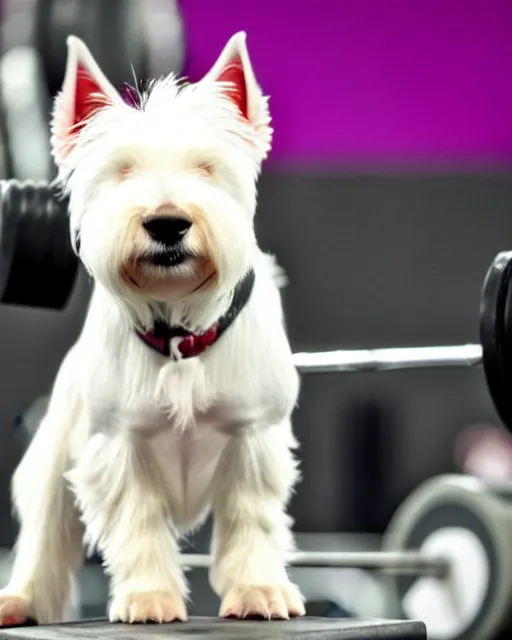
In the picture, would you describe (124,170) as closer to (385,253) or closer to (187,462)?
(187,462)

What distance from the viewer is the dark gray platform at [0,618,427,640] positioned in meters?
0.93

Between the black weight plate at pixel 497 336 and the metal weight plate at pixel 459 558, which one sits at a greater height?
the black weight plate at pixel 497 336

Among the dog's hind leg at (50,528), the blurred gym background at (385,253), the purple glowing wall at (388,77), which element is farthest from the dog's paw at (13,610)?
the blurred gym background at (385,253)

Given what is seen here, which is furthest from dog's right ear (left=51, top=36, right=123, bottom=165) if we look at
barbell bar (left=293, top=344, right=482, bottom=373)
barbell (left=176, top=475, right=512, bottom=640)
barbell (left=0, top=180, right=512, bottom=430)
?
barbell (left=176, top=475, right=512, bottom=640)

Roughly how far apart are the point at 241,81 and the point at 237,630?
45cm

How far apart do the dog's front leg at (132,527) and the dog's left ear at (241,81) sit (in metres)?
Answer: 0.30

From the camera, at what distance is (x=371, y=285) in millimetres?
3152

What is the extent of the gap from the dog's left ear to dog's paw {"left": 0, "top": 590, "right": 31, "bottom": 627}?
0.48 metres

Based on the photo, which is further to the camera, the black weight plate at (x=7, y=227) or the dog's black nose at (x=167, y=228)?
the black weight plate at (x=7, y=227)

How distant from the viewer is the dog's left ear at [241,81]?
0.98 m

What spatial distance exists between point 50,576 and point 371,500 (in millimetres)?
2075

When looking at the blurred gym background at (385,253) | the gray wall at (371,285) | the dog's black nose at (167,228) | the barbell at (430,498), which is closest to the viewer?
the dog's black nose at (167,228)

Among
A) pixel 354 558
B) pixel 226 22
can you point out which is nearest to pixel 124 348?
pixel 354 558

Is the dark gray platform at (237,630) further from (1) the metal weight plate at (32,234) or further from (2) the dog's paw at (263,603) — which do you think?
(1) the metal weight plate at (32,234)
